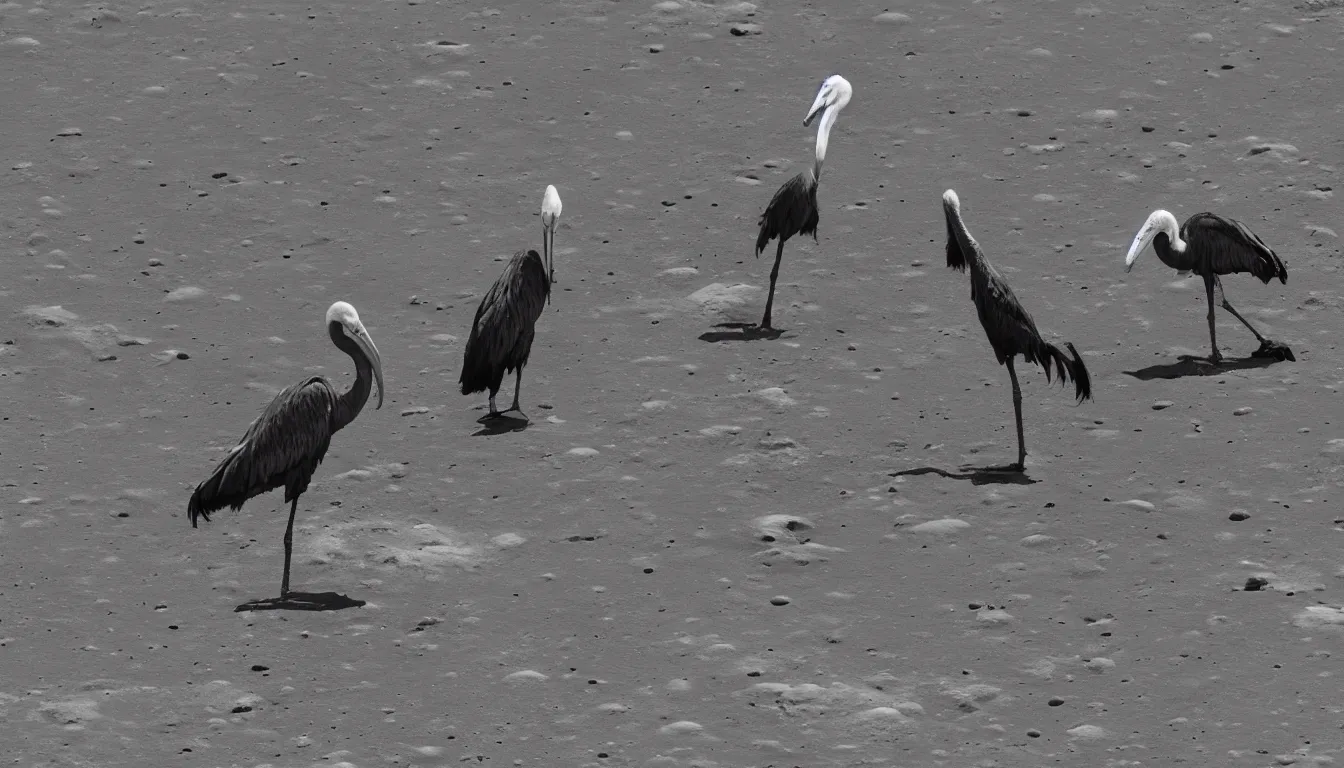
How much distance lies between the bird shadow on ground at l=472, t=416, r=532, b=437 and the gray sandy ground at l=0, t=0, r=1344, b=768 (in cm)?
9

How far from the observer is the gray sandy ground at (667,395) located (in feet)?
48.1

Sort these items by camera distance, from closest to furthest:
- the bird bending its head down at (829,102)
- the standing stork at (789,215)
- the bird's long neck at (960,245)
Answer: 1. the bird's long neck at (960,245)
2. the standing stork at (789,215)
3. the bird bending its head down at (829,102)

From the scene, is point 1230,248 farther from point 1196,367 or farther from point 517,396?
point 517,396

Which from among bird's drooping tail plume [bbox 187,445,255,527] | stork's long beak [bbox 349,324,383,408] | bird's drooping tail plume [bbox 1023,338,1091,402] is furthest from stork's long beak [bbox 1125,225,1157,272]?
bird's drooping tail plume [bbox 187,445,255,527]

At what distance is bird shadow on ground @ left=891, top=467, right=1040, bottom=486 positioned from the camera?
17.1 m

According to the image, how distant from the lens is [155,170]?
2166 cm

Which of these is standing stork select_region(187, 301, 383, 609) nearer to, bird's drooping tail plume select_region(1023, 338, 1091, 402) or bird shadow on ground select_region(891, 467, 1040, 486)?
bird shadow on ground select_region(891, 467, 1040, 486)

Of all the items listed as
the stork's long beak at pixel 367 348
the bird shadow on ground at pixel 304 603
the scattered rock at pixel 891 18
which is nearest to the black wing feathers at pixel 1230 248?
the scattered rock at pixel 891 18

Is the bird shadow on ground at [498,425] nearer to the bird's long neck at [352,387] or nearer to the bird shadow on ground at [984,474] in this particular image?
the bird's long neck at [352,387]

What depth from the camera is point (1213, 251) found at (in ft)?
61.9

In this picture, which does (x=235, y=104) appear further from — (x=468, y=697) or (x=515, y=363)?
(x=468, y=697)


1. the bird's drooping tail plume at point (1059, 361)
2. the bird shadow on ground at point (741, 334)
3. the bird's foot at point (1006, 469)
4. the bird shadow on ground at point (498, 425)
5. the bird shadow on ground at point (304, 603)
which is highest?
the bird's drooping tail plume at point (1059, 361)

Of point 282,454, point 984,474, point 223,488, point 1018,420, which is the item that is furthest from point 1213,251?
point 223,488

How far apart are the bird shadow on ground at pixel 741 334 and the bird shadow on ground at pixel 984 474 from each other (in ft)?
7.43
